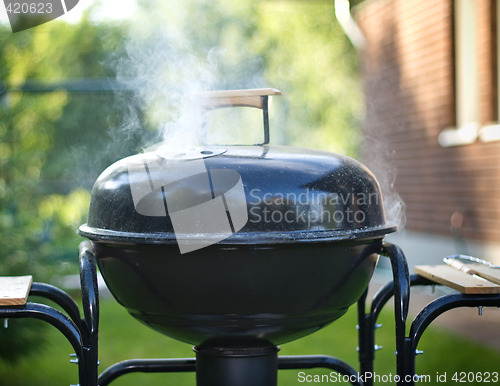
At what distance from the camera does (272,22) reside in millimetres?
20625

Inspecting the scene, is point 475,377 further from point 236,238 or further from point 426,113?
point 426,113

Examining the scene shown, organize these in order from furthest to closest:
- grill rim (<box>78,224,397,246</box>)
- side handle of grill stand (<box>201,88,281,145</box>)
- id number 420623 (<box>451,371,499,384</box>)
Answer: id number 420623 (<box>451,371,499,384</box>) < side handle of grill stand (<box>201,88,281,145</box>) < grill rim (<box>78,224,397,246</box>)

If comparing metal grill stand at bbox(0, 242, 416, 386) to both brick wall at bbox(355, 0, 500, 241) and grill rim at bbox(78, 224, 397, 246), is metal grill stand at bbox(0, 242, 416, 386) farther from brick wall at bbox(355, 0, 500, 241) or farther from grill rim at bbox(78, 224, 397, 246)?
brick wall at bbox(355, 0, 500, 241)

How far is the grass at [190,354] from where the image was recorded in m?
3.77

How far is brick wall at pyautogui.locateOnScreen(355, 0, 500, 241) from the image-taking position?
565cm

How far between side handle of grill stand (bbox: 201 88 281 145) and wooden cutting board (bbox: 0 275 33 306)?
861 mm

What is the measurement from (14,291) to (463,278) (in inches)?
56.9

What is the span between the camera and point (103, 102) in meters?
6.71

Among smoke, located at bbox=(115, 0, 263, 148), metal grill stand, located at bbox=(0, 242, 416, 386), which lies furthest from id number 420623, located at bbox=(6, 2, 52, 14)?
metal grill stand, located at bbox=(0, 242, 416, 386)

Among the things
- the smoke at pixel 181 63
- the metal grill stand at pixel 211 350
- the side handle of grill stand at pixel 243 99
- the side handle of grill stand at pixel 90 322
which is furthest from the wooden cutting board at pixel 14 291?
the side handle of grill stand at pixel 243 99

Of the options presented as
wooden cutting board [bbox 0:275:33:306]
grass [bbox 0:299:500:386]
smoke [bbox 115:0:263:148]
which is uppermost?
smoke [bbox 115:0:263:148]

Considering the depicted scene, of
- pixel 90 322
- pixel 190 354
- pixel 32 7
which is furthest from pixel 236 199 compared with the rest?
pixel 32 7

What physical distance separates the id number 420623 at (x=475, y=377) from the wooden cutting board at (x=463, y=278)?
1.29 meters

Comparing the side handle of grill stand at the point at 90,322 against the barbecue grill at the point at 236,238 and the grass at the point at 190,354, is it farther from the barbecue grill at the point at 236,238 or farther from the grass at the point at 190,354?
the grass at the point at 190,354
